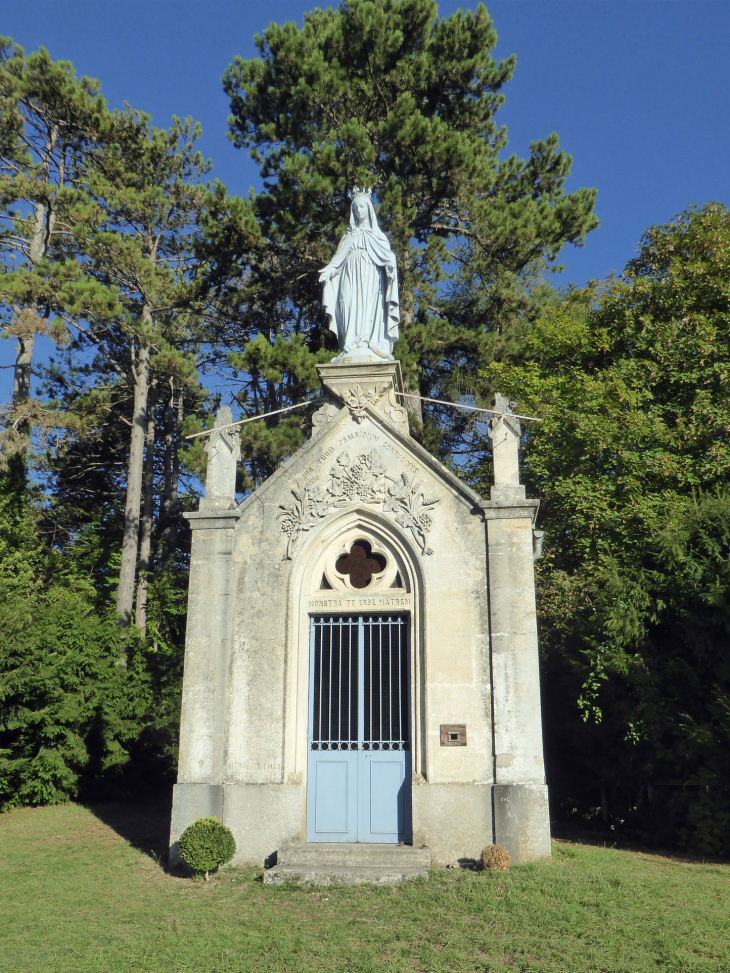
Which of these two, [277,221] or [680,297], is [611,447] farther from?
[277,221]

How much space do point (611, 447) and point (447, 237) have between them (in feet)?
27.5

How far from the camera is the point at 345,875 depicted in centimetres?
951

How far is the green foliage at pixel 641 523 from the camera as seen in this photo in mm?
12609

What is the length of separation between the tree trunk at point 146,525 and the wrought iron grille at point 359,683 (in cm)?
1048

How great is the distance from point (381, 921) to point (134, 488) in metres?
15.5

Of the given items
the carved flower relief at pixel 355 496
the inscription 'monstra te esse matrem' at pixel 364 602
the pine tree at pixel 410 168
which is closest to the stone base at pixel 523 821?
the inscription 'monstra te esse matrem' at pixel 364 602

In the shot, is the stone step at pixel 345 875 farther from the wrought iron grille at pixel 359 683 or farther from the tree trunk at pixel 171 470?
the tree trunk at pixel 171 470

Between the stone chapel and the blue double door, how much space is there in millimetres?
26

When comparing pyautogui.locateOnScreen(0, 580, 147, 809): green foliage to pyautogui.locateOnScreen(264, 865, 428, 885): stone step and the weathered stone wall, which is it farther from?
pyautogui.locateOnScreen(264, 865, 428, 885): stone step

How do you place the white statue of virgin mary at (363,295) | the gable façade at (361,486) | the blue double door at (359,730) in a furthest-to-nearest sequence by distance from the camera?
1. the white statue of virgin mary at (363,295)
2. the gable façade at (361,486)
3. the blue double door at (359,730)

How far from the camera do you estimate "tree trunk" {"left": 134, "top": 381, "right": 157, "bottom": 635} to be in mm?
21828

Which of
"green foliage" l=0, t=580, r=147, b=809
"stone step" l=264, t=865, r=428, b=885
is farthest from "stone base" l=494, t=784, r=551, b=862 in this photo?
"green foliage" l=0, t=580, r=147, b=809

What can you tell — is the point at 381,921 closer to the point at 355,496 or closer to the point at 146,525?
the point at 355,496

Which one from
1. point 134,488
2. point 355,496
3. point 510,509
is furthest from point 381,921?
point 134,488
